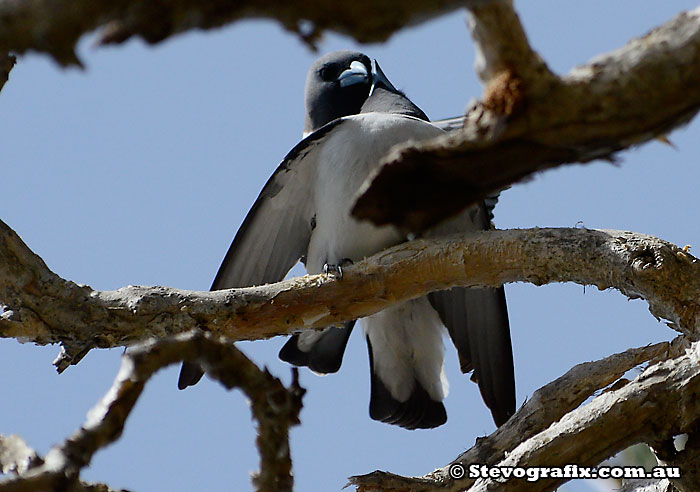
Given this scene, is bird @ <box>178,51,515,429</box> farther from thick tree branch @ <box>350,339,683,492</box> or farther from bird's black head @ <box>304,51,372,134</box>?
bird's black head @ <box>304,51,372,134</box>

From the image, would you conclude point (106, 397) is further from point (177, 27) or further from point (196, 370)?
point (196, 370)

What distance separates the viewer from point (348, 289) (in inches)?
137

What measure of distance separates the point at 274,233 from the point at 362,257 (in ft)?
2.15

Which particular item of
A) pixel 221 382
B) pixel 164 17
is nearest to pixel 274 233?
pixel 221 382

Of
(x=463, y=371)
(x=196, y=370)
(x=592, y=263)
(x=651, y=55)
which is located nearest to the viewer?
(x=651, y=55)

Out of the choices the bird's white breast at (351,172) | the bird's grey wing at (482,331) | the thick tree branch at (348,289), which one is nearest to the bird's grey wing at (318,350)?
the bird's white breast at (351,172)

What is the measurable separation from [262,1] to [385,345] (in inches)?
139

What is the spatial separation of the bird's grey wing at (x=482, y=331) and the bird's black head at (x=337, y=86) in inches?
69.9

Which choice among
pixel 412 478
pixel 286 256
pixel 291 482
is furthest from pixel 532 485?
pixel 286 256

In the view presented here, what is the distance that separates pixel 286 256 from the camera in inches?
179

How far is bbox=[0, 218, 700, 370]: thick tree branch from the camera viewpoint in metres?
2.98

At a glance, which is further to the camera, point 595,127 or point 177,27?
point 595,127

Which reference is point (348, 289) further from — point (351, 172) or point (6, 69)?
point (6, 69)

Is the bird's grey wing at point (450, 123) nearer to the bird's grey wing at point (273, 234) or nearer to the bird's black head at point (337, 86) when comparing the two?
the bird's black head at point (337, 86)
